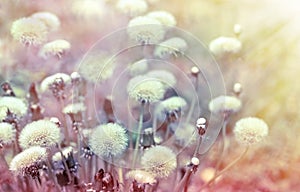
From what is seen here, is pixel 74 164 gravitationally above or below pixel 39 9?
below

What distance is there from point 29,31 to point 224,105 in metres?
0.24

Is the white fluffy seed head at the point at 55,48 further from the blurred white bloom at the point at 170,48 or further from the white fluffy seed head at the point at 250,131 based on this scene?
the white fluffy seed head at the point at 250,131

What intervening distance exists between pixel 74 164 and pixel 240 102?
20 cm

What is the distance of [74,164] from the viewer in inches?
21.5

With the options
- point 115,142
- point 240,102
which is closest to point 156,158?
point 115,142

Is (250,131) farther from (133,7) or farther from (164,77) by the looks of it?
(133,7)

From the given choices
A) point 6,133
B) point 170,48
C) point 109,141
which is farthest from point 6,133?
point 170,48

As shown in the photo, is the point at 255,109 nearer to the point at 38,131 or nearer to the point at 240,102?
the point at 240,102

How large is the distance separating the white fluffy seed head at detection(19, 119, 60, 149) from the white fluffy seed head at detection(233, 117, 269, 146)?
7.3 inches

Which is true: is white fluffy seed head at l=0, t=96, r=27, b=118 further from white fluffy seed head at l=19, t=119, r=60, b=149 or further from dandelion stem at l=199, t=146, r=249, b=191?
dandelion stem at l=199, t=146, r=249, b=191

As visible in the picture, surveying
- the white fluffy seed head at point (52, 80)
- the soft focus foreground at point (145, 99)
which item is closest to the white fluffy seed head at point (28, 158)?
the soft focus foreground at point (145, 99)

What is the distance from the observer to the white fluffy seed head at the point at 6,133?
1.77 ft

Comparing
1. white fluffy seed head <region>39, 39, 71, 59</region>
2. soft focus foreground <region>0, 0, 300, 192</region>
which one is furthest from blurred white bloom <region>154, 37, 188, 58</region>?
white fluffy seed head <region>39, 39, 71, 59</region>

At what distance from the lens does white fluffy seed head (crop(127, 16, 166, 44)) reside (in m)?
0.63
